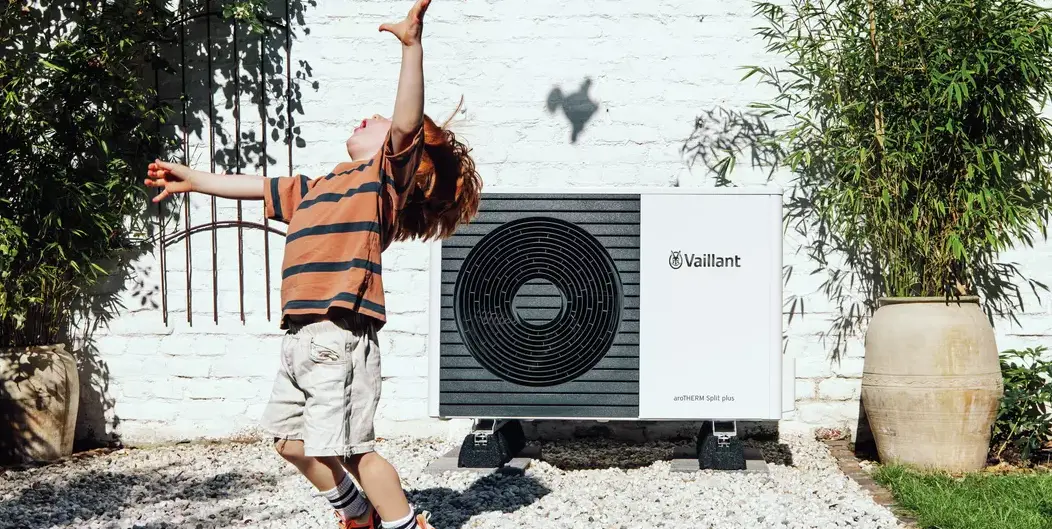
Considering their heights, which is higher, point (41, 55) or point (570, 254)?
point (41, 55)

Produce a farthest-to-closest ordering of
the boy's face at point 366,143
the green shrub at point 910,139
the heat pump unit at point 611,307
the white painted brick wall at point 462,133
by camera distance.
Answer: the white painted brick wall at point 462,133 → the green shrub at point 910,139 → the heat pump unit at point 611,307 → the boy's face at point 366,143

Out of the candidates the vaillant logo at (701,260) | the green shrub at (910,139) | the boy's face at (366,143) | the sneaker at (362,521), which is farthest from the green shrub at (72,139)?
the green shrub at (910,139)

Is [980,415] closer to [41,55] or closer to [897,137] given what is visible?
[897,137]

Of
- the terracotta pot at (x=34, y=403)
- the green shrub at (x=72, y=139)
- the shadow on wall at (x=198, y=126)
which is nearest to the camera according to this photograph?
the terracotta pot at (x=34, y=403)

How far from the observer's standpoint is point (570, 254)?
303cm

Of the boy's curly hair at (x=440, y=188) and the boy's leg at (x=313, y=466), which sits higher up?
the boy's curly hair at (x=440, y=188)

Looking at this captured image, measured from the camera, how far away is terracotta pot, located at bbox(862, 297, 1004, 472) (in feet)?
9.85

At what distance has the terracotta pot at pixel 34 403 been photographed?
3.39 m

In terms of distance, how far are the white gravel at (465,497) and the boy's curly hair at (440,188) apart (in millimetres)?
693

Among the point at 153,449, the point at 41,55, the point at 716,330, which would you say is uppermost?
the point at 41,55

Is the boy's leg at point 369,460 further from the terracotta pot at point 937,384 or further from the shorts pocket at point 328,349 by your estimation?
the terracotta pot at point 937,384

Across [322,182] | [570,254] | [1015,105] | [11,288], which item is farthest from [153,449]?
[1015,105]

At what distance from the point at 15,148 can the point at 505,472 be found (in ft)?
6.57

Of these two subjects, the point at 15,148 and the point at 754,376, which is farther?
the point at 15,148
